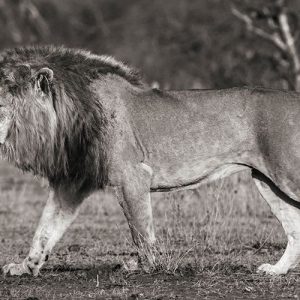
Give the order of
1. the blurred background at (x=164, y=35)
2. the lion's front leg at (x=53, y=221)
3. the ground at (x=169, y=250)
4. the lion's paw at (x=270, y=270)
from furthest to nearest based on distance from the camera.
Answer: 1. the blurred background at (x=164, y=35)
2. the lion's front leg at (x=53, y=221)
3. the lion's paw at (x=270, y=270)
4. the ground at (x=169, y=250)

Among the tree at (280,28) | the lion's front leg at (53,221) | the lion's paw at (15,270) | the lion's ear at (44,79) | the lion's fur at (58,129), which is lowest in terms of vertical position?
the lion's paw at (15,270)

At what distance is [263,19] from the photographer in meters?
23.7

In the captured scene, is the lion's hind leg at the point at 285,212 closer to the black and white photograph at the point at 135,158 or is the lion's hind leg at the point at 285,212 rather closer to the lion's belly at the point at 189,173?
the black and white photograph at the point at 135,158

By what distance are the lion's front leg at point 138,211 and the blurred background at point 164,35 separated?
1349cm

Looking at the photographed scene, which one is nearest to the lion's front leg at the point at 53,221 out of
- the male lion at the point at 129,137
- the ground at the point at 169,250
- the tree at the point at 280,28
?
the male lion at the point at 129,137

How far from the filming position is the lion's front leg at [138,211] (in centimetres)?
681

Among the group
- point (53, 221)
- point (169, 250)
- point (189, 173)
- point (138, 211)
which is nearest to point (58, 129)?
point (53, 221)

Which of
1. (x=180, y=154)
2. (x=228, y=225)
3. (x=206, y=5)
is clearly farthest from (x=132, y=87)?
(x=206, y=5)

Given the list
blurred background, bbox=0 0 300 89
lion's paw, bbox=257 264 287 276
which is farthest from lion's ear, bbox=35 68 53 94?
blurred background, bbox=0 0 300 89

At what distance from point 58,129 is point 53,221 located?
0.73 metres

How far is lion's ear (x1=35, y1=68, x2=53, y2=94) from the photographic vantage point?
677cm

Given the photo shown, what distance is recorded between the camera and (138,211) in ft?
22.4

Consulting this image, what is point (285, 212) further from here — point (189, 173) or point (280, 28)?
point (280, 28)

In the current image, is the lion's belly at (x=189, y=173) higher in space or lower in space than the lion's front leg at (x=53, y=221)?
higher
